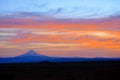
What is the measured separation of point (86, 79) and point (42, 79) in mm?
4491

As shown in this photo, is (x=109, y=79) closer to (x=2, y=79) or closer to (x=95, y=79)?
(x=95, y=79)

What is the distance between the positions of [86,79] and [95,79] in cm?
138

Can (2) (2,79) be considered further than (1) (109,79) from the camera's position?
No

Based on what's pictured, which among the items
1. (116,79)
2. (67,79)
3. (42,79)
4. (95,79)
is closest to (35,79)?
(42,79)

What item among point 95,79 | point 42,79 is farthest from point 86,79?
point 42,79

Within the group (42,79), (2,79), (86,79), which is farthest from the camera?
(42,79)

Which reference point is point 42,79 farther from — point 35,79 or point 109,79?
point 109,79

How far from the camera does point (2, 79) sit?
90.4 feet

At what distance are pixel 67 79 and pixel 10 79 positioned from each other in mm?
5653

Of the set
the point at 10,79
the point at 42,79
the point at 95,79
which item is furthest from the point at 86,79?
the point at 10,79

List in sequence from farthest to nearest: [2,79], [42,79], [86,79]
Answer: [42,79]
[86,79]
[2,79]

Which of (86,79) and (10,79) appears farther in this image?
(86,79)

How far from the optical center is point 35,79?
31672 millimetres

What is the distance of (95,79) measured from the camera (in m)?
31.1
